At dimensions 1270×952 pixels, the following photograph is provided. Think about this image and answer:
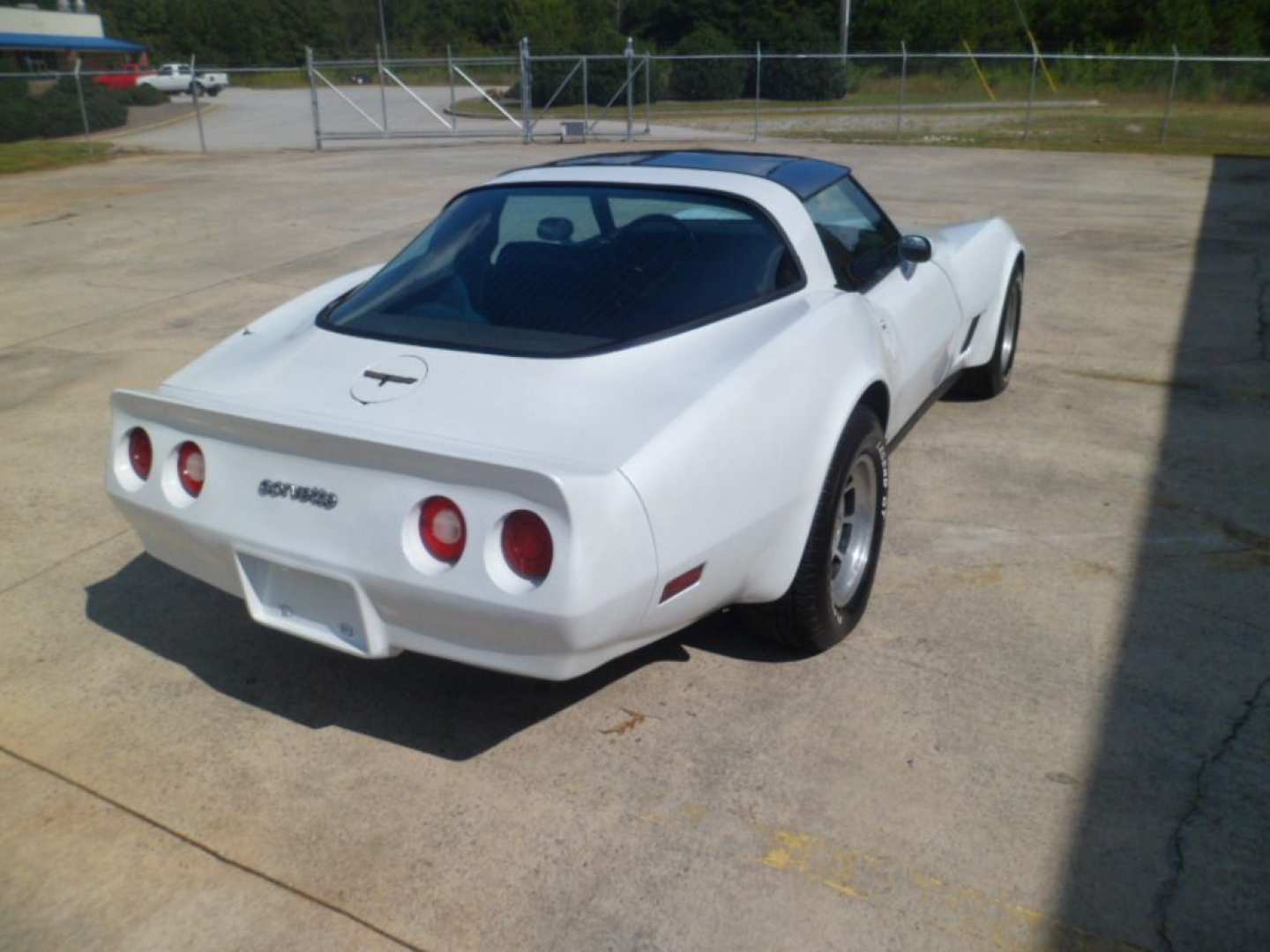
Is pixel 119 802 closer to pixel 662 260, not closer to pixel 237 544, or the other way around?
pixel 237 544

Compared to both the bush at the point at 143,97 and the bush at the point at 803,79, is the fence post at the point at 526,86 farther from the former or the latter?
the bush at the point at 143,97


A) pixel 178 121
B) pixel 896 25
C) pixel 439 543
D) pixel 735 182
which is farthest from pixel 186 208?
pixel 896 25

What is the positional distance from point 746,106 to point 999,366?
30251mm

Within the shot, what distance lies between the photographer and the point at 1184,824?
9.11ft

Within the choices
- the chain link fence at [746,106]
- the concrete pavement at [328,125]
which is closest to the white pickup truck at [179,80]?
the concrete pavement at [328,125]

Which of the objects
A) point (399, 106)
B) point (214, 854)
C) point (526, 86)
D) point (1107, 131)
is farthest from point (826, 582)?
point (399, 106)

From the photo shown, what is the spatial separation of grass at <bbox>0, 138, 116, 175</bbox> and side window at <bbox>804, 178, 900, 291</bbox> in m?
17.4

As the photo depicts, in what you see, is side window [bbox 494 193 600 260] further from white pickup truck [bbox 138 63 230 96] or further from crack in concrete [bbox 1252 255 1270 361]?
white pickup truck [bbox 138 63 230 96]

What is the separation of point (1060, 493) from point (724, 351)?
88.5 inches

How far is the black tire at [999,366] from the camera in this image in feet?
19.0

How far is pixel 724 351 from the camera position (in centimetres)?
318

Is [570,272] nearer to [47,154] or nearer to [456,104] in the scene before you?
[47,154]

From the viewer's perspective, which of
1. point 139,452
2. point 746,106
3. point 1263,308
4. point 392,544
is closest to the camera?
point 392,544

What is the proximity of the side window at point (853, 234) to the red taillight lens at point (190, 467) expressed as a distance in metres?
2.06
